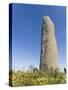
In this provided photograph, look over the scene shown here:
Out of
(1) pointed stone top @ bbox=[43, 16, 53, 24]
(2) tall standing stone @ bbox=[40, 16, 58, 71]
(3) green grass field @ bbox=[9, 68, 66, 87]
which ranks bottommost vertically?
(3) green grass field @ bbox=[9, 68, 66, 87]

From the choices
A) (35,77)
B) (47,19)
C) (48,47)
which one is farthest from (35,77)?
(47,19)

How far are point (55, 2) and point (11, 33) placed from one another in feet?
1.33

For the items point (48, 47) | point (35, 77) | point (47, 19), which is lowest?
point (35, 77)

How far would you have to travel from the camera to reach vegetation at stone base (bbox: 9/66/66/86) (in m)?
2.03

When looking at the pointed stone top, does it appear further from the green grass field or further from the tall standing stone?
the green grass field

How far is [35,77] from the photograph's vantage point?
2.06m

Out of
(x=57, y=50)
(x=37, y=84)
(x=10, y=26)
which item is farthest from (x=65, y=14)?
(x=37, y=84)

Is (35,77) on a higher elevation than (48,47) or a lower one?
lower

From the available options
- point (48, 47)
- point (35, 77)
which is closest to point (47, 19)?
point (48, 47)

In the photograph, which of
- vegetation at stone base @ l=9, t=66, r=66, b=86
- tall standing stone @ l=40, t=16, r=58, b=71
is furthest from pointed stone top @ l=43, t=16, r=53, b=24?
vegetation at stone base @ l=9, t=66, r=66, b=86

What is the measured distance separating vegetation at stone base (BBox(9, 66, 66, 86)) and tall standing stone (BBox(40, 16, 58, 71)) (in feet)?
0.15

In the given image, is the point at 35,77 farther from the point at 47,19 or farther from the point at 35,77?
the point at 47,19

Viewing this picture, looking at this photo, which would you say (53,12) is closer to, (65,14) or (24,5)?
(65,14)

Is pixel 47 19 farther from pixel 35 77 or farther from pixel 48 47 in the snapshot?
pixel 35 77
